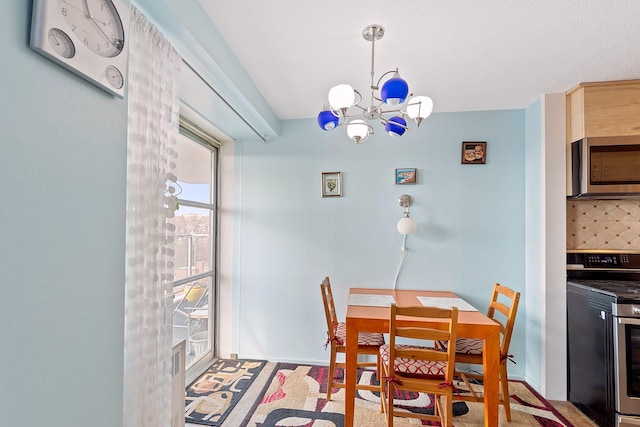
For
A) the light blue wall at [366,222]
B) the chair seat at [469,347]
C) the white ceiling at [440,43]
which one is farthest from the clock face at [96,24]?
the chair seat at [469,347]

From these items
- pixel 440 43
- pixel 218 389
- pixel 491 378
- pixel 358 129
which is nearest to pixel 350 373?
pixel 491 378

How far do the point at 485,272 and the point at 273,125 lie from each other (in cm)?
238

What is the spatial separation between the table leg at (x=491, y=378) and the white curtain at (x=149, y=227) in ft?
5.72

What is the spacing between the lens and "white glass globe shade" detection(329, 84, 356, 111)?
4.83 ft

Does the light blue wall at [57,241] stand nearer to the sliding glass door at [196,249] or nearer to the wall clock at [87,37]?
the wall clock at [87,37]

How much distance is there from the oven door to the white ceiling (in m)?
1.73

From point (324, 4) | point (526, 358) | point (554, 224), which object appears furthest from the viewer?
point (526, 358)

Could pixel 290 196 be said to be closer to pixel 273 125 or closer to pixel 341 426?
pixel 273 125

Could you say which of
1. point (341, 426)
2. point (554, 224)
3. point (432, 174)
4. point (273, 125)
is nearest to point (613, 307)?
point (554, 224)

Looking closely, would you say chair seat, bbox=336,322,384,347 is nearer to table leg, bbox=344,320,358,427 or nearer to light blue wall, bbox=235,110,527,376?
table leg, bbox=344,320,358,427

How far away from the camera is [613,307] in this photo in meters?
1.89

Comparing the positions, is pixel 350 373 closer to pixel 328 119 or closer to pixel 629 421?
pixel 328 119

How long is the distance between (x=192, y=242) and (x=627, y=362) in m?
3.28

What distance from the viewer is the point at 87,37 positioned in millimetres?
849
